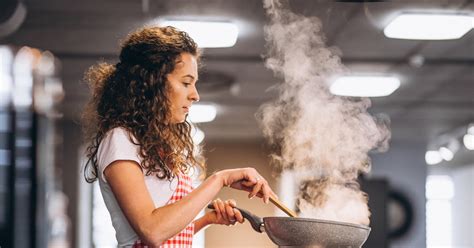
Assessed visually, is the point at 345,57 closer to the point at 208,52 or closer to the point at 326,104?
the point at 208,52

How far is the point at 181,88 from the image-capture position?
2.03 m

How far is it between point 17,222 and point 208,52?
249 cm

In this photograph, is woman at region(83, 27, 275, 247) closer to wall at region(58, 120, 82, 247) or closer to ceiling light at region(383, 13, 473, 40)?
ceiling light at region(383, 13, 473, 40)

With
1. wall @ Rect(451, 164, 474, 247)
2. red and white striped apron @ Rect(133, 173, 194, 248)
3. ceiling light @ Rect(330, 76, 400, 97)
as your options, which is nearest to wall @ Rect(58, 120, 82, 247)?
ceiling light @ Rect(330, 76, 400, 97)

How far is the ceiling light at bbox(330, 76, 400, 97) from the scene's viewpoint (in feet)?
27.5

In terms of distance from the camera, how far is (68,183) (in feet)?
37.2

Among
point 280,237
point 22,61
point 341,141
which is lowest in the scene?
point 280,237

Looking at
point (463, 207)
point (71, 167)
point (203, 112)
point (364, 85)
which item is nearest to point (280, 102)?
point (364, 85)

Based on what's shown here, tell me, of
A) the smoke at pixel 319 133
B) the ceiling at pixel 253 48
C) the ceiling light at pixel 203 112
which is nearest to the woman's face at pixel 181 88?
the smoke at pixel 319 133

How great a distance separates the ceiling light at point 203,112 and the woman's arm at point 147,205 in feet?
27.1

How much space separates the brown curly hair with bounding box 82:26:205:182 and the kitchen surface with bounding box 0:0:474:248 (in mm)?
310

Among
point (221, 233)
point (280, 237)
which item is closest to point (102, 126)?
point (280, 237)

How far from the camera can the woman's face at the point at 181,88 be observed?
6.64ft

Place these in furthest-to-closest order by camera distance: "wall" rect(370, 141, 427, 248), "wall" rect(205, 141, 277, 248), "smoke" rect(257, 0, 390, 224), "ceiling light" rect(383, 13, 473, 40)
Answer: "wall" rect(370, 141, 427, 248)
"wall" rect(205, 141, 277, 248)
"ceiling light" rect(383, 13, 473, 40)
"smoke" rect(257, 0, 390, 224)
